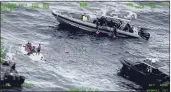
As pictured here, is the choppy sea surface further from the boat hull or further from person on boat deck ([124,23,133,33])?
person on boat deck ([124,23,133,33])

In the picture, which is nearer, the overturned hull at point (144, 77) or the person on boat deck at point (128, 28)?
the overturned hull at point (144, 77)

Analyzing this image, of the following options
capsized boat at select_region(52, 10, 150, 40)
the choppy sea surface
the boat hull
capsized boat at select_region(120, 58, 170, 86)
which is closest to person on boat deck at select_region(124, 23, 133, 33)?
capsized boat at select_region(52, 10, 150, 40)

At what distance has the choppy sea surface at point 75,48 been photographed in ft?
239

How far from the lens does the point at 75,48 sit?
86.6m

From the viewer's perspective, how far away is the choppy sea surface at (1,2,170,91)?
72.9 m

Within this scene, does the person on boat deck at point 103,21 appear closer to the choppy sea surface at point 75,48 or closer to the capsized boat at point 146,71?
the choppy sea surface at point 75,48

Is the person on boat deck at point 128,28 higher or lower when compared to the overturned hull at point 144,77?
higher

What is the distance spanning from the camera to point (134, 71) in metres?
76.5

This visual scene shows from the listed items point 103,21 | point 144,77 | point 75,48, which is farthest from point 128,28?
point 144,77

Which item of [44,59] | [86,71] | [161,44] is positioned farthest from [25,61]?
[161,44]

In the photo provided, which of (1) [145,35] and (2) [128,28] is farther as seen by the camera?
(2) [128,28]

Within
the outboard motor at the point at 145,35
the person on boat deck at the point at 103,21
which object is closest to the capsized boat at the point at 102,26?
the outboard motor at the point at 145,35

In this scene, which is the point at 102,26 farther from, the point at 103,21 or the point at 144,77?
the point at 144,77

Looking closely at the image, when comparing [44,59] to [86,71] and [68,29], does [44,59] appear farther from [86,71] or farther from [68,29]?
[68,29]
